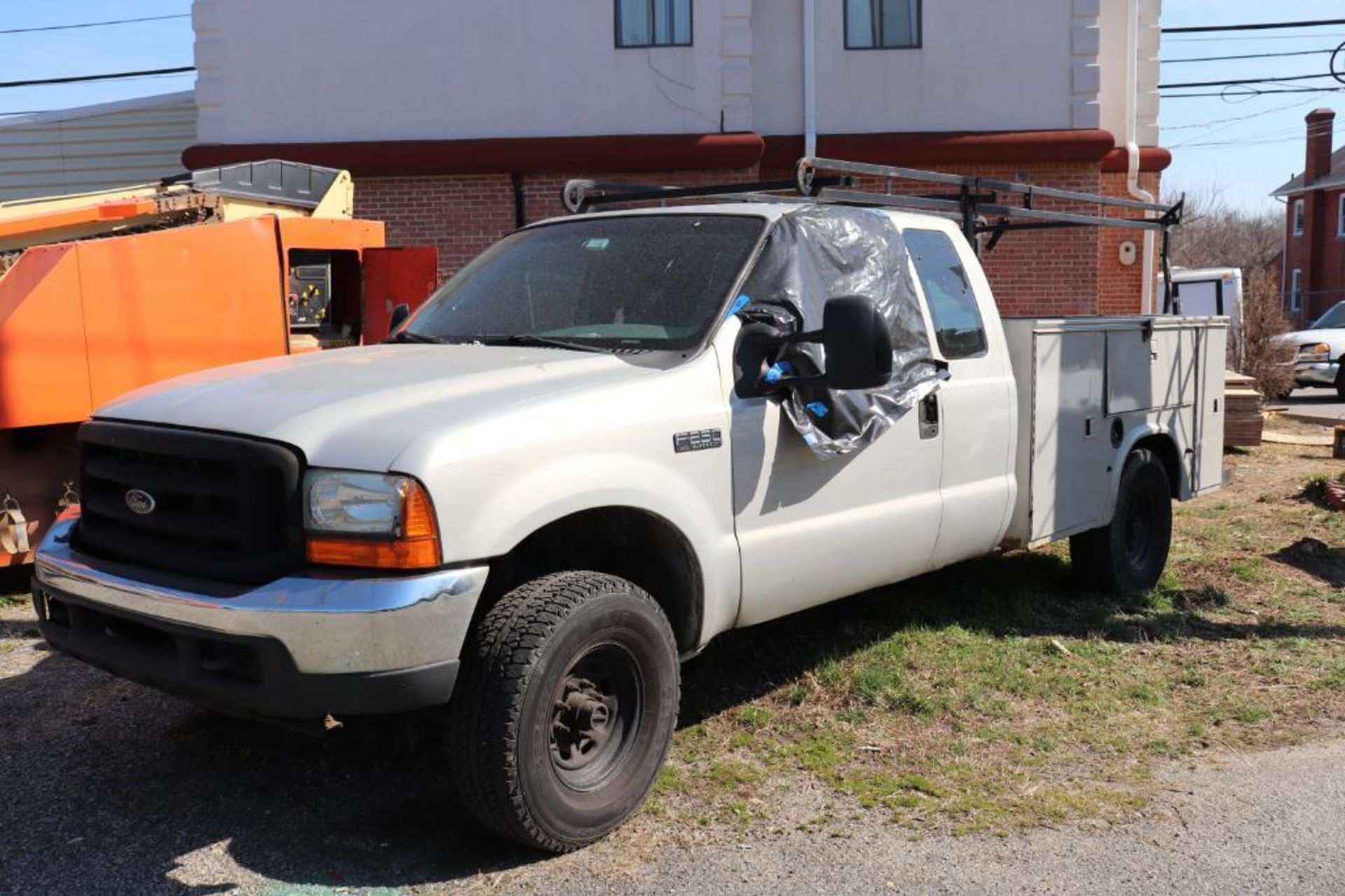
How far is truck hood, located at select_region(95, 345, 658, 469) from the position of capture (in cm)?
343

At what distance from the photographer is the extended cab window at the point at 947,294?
527 cm

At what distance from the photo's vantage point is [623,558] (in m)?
4.21

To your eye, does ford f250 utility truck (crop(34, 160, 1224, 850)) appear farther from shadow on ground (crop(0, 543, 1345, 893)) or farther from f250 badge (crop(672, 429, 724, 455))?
shadow on ground (crop(0, 543, 1345, 893))

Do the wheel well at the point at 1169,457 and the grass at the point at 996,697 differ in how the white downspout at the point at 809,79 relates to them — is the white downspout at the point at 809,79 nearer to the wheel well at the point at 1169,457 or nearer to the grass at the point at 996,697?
the wheel well at the point at 1169,457

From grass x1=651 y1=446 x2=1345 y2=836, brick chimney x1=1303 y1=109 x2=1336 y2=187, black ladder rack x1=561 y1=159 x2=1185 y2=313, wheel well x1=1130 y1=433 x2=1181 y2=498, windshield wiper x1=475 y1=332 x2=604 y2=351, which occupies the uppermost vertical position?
brick chimney x1=1303 y1=109 x2=1336 y2=187

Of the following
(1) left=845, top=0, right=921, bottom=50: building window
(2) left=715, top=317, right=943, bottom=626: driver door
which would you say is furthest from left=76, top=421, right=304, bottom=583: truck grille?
(1) left=845, top=0, right=921, bottom=50: building window

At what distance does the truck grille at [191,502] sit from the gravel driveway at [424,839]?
89cm

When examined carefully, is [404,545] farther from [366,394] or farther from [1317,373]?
[1317,373]

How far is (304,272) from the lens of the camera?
8.00 m

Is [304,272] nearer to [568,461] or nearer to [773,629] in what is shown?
[773,629]

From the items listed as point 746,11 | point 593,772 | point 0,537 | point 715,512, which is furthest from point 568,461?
point 746,11

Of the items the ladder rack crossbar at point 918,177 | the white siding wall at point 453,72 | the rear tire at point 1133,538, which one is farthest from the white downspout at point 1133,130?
the rear tire at point 1133,538

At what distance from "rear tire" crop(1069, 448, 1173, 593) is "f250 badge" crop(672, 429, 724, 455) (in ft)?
10.00

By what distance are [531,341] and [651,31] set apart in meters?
11.4
